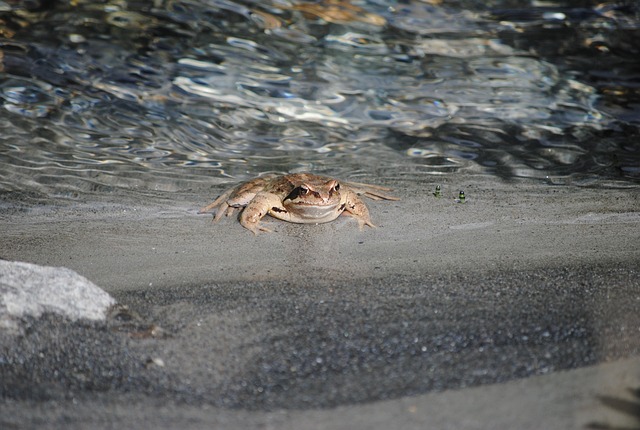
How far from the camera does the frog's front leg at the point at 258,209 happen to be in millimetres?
5312

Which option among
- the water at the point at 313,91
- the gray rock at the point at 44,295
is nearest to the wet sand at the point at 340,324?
the gray rock at the point at 44,295

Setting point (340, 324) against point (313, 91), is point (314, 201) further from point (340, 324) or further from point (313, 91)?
point (313, 91)

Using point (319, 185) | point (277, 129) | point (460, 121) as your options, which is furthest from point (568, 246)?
point (277, 129)

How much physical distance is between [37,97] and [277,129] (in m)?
2.70

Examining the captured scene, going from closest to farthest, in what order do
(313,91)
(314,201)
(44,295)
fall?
(44,295) < (314,201) < (313,91)

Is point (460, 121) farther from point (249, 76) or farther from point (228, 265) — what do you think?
point (228, 265)

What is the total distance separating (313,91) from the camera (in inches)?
318

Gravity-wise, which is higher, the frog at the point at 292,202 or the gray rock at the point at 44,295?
the gray rock at the point at 44,295

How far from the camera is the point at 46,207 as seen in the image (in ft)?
19.2

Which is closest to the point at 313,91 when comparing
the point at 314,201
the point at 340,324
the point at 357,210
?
the point at 357,210

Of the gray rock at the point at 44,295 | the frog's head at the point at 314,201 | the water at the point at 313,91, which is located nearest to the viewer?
the gray rock at the point at 44,295

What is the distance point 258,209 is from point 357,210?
787 millimetres

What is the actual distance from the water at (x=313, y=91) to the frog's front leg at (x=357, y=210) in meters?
1.13

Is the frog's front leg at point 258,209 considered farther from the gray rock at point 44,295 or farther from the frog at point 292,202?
the gray rock at point 44,295
